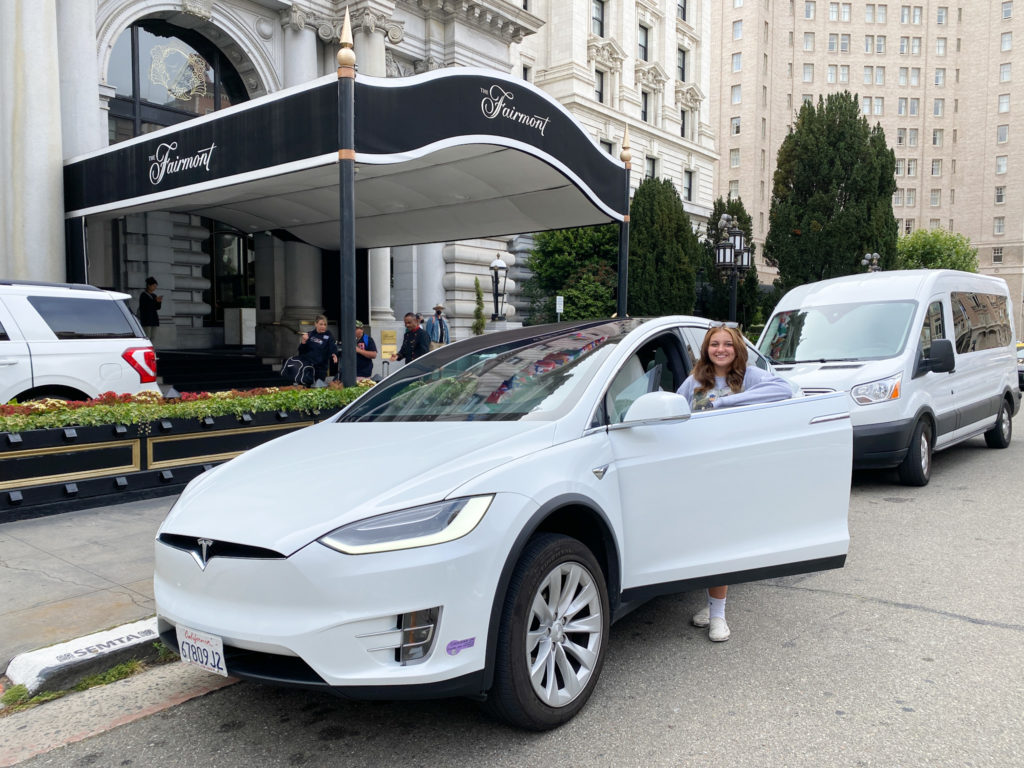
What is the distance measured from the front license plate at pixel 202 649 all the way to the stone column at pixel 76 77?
13920mm

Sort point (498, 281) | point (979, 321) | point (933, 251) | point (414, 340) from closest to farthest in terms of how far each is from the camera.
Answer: point (979, 321)
point (414, 340)
point (498, 281)
point (933, 251)

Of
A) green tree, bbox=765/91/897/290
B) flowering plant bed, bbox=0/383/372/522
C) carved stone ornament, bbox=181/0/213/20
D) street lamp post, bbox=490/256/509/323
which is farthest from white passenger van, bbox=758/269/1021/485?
green tree, bbox=765/91/897/290

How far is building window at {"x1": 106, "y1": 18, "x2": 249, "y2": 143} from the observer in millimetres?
18297

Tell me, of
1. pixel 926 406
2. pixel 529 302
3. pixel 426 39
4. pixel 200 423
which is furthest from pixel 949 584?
pixel 529 302

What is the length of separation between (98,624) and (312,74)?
18282 mm

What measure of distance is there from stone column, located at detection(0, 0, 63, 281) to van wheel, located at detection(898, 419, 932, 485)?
13299 mm

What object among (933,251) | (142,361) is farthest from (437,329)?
(933,251)

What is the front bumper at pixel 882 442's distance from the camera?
26.4 feet

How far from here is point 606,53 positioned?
39.2m

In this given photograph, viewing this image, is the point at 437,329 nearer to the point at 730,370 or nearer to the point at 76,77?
the point at 76,77

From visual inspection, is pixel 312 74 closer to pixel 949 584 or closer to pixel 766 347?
pixel 766 347

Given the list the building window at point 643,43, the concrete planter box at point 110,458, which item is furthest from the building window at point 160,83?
the building window at point 643,43

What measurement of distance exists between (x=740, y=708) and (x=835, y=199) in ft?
110

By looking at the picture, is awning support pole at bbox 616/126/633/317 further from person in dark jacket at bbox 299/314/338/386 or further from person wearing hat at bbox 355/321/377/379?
person in dark jacket at bbox 299/314/338/386
